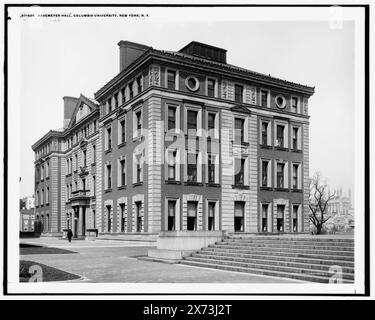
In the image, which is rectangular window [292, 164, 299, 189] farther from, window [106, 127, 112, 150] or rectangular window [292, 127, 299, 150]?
window [106, 127, 112, 150]

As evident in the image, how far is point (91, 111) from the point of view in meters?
39.8

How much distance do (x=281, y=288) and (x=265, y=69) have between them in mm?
7747

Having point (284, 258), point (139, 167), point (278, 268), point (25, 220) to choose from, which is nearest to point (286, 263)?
point (278, 268)

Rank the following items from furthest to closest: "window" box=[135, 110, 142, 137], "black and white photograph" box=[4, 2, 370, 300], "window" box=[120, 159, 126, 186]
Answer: "window" box=[120, 159, 126, 186] → "window" box=[135, 110, 142, 137] → "black and white photograph" box=[4, 2, 370, 300]

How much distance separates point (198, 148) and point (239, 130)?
14.5 feet

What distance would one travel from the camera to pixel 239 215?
31.7 metres

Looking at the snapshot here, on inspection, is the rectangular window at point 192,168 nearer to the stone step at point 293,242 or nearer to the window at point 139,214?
the window at point 139,214

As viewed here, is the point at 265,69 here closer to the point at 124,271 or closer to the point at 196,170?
the point at 124,271

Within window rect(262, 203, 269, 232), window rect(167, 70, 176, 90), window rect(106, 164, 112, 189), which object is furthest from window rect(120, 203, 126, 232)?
window rect(262, 203, 269, 232)

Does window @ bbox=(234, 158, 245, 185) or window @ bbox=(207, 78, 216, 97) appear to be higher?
window @ bbox=(207, 78, 216, 97)

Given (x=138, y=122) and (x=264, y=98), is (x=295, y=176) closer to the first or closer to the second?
(x=264, y=98)

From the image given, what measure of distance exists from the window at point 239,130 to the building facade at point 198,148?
0.21 ft

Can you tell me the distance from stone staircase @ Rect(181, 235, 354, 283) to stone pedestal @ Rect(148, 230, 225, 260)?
0.35 metres

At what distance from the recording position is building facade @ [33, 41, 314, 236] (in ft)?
90.6
